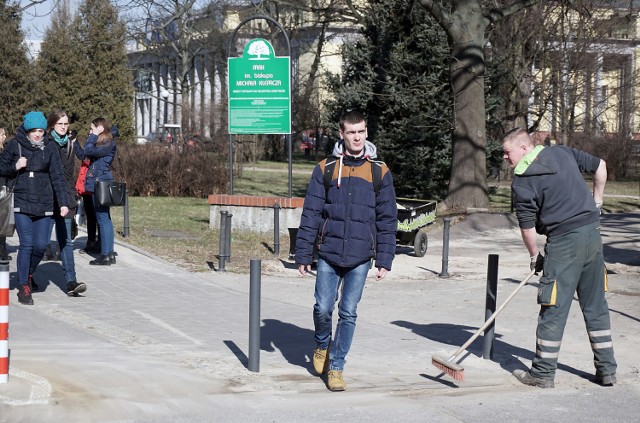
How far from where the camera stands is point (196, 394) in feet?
22.8

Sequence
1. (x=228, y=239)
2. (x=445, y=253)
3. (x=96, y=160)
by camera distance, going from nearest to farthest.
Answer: (x=96, y=160) → (x=228, y=239) → (x=445, y=253)

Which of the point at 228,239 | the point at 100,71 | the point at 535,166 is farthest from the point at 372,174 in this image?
the point at 100,71

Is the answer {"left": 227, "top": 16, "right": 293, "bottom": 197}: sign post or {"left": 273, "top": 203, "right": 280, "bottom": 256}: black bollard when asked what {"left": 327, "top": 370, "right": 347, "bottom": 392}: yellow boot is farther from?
{"left": 227, "top": 16, "right": 293, "bottom": 197}: sign post

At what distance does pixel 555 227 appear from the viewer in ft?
24.4

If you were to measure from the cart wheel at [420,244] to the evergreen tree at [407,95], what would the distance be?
8964mm

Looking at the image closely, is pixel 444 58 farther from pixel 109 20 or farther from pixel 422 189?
pixel 109 20

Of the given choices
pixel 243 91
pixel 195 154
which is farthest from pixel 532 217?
pixel 195 154

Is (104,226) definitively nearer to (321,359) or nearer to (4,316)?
(321,359)

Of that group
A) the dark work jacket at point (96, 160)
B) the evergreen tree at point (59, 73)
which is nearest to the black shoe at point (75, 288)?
the dark work jacket at point (96, 160)

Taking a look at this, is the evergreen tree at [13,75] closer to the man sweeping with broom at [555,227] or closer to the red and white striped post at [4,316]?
the red and white striped post at [4,316]

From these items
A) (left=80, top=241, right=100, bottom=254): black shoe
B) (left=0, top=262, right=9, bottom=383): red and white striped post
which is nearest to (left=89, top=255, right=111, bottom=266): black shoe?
(left=80, top=241, right=100, bottom=254): black shoe

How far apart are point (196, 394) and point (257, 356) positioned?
0.83 meters

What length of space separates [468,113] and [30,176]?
12.9 meters

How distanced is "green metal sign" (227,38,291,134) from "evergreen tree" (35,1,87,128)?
73.8 ft
